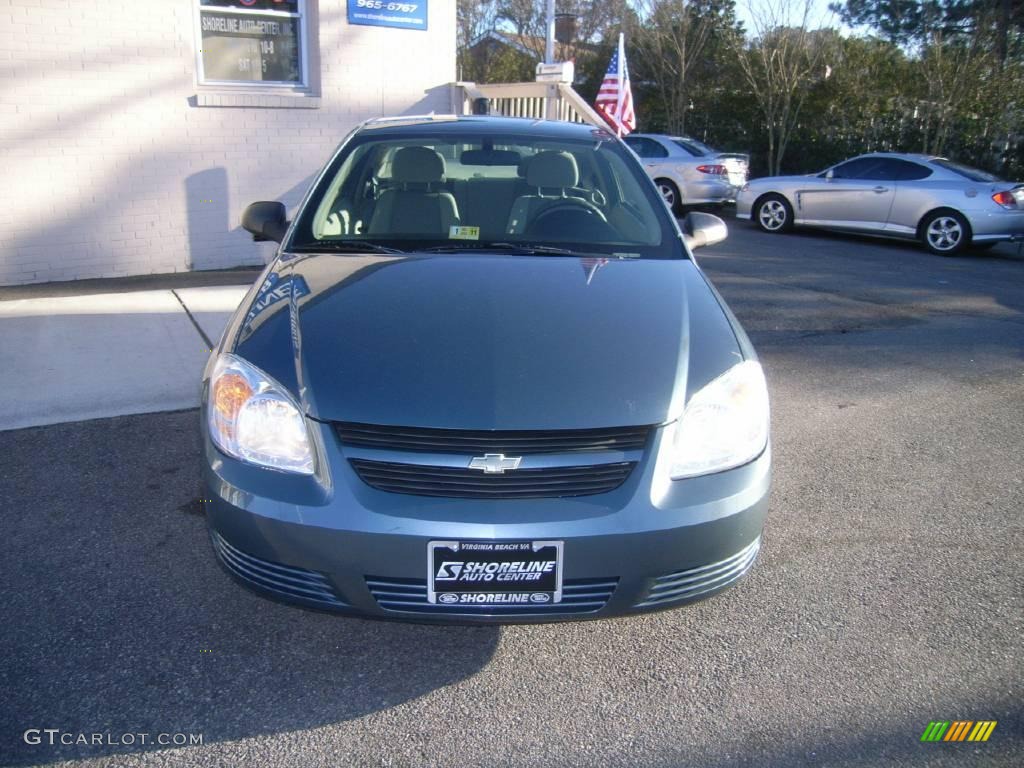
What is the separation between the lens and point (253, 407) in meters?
2.60

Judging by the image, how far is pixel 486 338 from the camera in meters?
2.81

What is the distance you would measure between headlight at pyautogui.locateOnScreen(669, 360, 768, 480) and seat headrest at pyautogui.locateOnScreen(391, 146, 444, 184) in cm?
195

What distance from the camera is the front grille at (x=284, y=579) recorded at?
2455mm

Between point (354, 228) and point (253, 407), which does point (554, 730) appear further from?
point (354, 228)

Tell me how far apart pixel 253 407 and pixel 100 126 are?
6.46m

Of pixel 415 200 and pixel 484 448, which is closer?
pixel 484 448

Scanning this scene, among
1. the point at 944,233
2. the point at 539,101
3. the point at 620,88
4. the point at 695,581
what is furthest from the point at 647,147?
the point at 695,581

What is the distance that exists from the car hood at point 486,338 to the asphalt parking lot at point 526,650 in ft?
2.77

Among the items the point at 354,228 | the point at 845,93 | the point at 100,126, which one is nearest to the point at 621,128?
the point at 845,93

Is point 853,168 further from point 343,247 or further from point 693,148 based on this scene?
point 343,247

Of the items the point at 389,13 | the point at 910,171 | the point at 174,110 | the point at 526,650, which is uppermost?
the point at 389,13

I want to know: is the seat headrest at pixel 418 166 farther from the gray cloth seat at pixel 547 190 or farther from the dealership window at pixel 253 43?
the dealership window at pixel 253 43

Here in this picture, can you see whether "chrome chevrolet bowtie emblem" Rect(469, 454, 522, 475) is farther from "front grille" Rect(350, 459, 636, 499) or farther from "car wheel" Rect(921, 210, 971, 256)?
"car wheel" Rect(921, 210, 971, 256)

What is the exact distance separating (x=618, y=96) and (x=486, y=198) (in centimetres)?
1160
